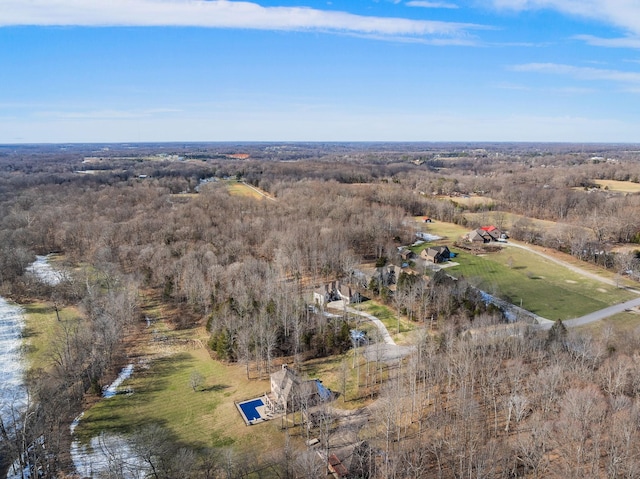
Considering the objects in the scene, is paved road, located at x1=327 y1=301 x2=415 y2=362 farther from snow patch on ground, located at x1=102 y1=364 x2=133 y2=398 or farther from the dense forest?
snow patch on ground, located at x1=102 y1=364 x2=133 y2=398

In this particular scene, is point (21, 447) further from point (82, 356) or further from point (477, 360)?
point (477, 360)

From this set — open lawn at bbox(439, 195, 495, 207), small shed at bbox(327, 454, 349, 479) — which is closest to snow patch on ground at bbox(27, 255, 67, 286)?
small shed at bbox(327, 454, 349, 479)

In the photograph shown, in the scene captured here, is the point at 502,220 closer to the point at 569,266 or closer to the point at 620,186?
the point at 569,266

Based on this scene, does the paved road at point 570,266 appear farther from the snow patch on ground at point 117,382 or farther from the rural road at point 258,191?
the snow patch on ground at point 117,382

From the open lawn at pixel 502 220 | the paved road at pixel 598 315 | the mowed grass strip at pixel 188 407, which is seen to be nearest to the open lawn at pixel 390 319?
the paved road at pixel 598 315

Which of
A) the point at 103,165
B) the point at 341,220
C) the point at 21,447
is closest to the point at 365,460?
the point at 21,447

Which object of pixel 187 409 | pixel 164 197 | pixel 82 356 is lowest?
pixel 187 409
